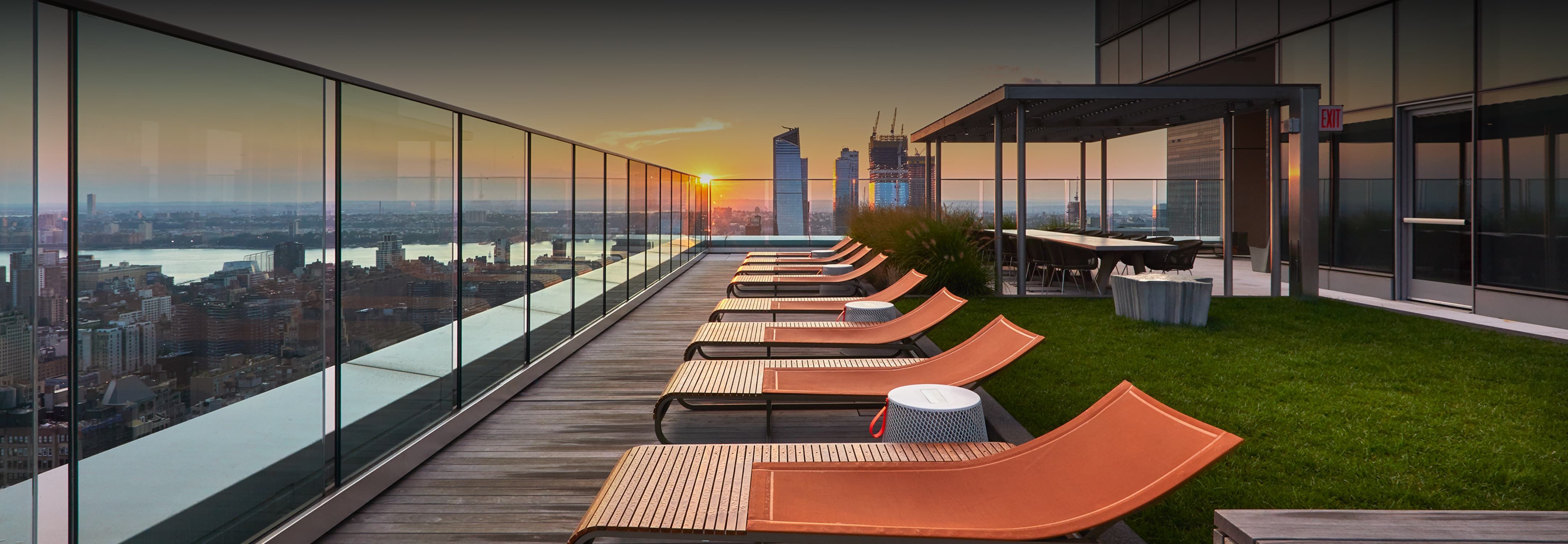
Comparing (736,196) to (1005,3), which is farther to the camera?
(1005,3)

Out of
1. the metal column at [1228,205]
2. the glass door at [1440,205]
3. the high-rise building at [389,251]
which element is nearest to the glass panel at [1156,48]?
the metal column at [1228,205]

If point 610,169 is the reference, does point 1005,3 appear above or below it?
above

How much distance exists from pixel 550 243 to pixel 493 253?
3.55ft

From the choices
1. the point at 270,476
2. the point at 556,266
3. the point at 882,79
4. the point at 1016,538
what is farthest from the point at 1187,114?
the point at 882,79

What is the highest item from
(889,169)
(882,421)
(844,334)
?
(889,169)

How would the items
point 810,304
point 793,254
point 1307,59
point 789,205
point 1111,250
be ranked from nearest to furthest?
point 810,304 < point 1111,250 < point 1307,59 < point 793,254 < point 789,205

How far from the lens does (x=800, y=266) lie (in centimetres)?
1073

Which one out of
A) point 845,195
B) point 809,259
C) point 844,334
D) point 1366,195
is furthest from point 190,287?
point 845,195

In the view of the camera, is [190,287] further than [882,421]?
No

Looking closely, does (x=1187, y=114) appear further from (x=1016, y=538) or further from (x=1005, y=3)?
(x=1005, y=3)

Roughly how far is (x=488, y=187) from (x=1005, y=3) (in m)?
20.2

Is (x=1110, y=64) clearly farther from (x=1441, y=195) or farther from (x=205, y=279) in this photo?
(x=205, y=279)

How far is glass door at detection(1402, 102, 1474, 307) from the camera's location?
8.66 metres

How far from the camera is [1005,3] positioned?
2184cm
